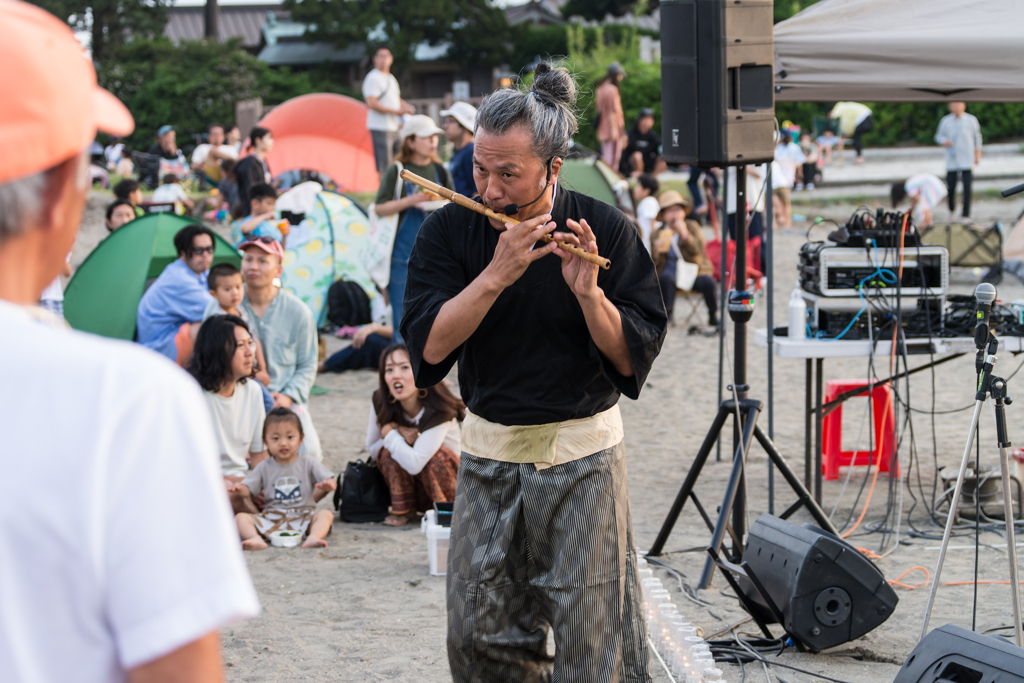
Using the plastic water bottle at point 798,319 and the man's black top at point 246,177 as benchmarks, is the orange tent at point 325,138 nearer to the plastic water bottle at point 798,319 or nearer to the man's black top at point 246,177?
the man's black top at point 246,177

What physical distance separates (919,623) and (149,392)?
3.30 metres

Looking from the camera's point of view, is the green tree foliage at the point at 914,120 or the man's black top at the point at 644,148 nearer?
the man's black top at the point at 644,148

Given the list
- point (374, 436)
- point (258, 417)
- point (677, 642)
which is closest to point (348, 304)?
point (258, 417)

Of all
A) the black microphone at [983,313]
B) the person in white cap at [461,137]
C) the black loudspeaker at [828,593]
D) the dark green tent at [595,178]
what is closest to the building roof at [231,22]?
the dark green tent at [595,178]

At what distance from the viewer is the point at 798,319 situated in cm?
440

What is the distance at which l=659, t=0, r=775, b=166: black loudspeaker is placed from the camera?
3705 mm

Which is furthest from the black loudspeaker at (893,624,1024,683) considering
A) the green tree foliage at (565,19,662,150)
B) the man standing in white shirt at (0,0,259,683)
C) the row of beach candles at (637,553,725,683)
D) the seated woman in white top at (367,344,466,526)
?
the green tree foliage at (565,19,662,150)

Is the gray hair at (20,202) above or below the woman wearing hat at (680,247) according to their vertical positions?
above

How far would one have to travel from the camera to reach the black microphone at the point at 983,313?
2.77 metres

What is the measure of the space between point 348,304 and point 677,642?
5.63 metres

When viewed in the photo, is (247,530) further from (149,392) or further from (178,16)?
(178,16)

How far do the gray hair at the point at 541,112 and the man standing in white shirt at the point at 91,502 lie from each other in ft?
4.22

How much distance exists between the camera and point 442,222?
2.17m

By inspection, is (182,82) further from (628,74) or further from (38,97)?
(38,97)
